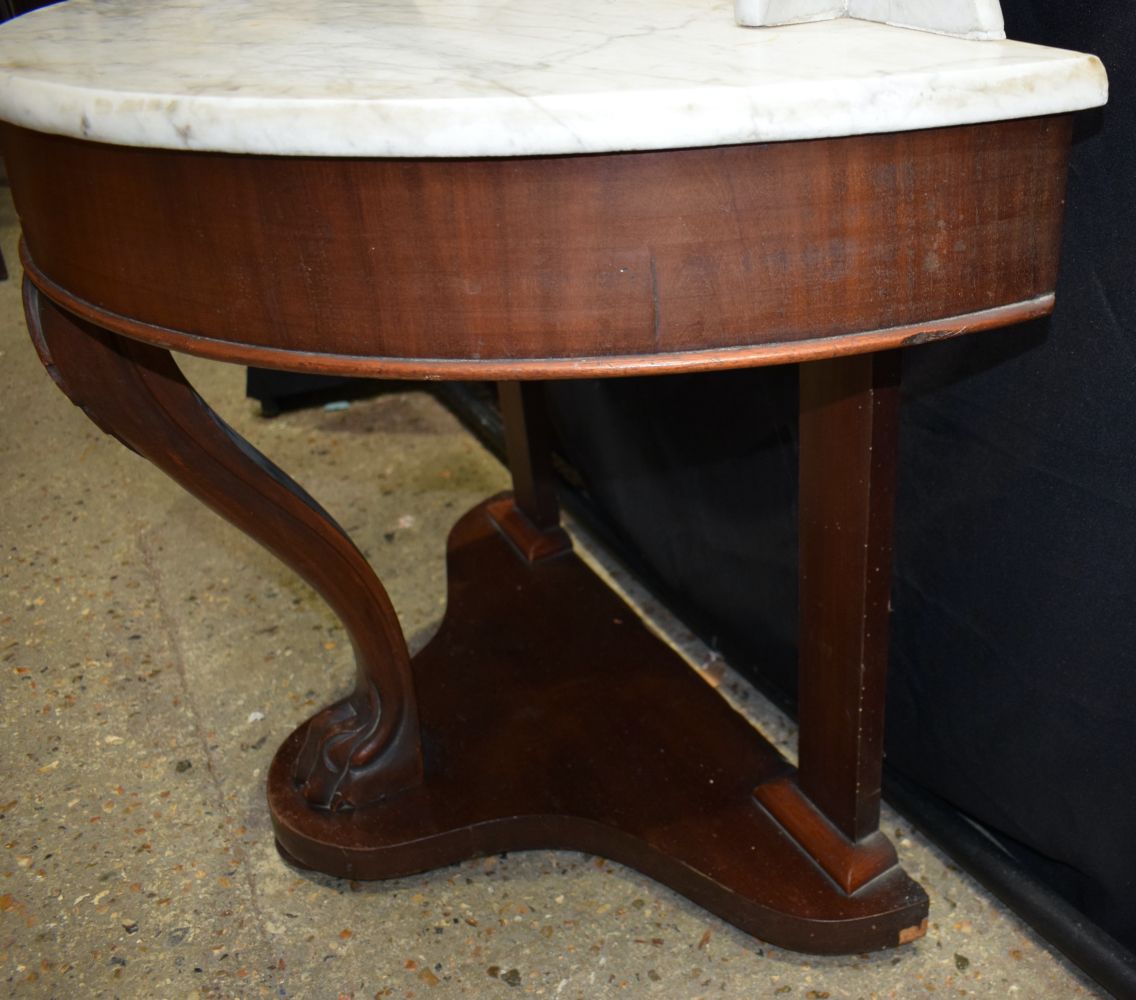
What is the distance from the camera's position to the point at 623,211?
50cm

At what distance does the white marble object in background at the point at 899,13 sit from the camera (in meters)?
0.57

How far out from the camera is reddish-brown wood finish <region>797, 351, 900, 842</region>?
78 centimetres

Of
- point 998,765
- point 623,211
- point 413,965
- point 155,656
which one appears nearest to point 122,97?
point 623,211

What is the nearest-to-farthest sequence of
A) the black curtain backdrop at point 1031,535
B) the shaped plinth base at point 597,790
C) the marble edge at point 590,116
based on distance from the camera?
the marble edge at point 590,116
the black curtain backdrop at point 1031,535
the shaped plinth base at point 597,790

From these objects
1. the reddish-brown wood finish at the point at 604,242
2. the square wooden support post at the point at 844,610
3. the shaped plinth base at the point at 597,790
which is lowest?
the shaped plinth base at the point at 597,790

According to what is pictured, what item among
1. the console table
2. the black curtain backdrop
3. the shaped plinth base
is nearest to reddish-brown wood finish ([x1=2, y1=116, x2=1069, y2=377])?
the console table

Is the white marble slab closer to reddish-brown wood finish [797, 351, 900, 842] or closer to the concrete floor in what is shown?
reddish-brown wood finish [797, 351, 900, 842]

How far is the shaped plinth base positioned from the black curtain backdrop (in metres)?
0.13

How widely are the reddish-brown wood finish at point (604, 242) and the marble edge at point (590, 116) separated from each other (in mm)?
17

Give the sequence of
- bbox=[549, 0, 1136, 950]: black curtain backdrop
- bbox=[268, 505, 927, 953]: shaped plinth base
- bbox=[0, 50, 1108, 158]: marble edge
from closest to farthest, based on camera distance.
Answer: bbox=[0, 50, 1108, 158]: marble edge < bbox=[549, 0, 1136, 950]: black curtain backdrop < bbox=[268, 505, 927, 953]: shaped plinth base

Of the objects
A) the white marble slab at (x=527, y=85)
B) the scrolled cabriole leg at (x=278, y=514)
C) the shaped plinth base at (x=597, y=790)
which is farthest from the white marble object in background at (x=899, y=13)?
the shaped plinth base at (x=597, y=790)

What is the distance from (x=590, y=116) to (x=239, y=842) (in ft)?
2.79

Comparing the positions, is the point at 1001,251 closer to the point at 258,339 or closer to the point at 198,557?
the point at 258,339

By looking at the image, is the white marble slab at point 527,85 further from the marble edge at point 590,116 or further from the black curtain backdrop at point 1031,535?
the black curtain backdrop at point 1031,535
